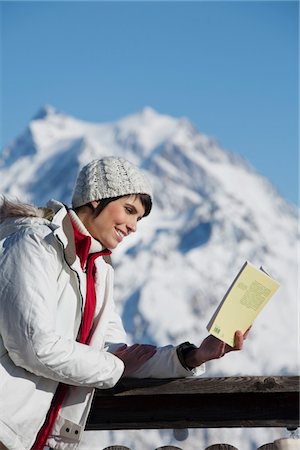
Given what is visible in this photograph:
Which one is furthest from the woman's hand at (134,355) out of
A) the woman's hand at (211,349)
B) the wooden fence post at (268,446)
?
the wooden fence post at (268,446)

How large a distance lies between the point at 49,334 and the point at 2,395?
26 cm

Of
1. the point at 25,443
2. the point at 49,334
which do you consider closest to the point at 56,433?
the point at 25,443

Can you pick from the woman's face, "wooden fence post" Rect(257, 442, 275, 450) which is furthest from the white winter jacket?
"wooden fence post" Rect(257, 442, 275, 450)

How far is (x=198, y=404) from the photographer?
4.20m

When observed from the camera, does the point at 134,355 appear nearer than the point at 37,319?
No

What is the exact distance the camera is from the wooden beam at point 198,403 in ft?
13.4

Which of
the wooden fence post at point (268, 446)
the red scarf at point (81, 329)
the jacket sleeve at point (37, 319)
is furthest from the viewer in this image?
the wooden fence post at point (268, 446)

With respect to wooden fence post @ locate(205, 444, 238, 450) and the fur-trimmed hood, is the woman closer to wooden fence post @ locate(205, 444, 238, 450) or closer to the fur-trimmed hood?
the fur-trimmed hood

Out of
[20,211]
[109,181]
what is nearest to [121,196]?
[109,181]

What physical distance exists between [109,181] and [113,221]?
0.14 m

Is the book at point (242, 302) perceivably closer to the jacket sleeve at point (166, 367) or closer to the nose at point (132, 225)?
the jacket sleeve at point (166, 367)

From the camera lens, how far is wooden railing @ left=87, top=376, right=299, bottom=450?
4074 mm

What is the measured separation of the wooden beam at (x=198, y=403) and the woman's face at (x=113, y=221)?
2.01ft

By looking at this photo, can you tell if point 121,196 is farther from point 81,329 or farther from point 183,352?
point 183,352
